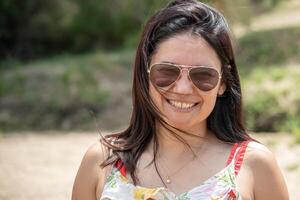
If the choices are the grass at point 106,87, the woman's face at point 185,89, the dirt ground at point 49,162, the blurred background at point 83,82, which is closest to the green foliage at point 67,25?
the blurred background at point 83,82

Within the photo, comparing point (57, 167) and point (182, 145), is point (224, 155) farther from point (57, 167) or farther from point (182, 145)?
point (57, 167)

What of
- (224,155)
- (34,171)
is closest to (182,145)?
(224,155)

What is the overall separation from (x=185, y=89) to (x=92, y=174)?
377mm

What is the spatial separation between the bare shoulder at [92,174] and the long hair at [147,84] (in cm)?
3

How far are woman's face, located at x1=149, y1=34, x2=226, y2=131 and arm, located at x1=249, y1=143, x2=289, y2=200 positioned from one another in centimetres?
18

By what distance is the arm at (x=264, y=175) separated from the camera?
1.97 m

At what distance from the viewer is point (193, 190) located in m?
1.91

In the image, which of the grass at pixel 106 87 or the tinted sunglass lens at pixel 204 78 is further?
the grass at pixel 106 87

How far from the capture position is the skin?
1947 millimetres

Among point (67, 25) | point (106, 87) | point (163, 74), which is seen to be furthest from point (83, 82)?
point (163, 74)

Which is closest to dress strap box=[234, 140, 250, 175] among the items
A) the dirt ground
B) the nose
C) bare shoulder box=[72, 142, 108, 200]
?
the nose

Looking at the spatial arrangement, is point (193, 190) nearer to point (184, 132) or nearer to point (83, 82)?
point (184, 132)

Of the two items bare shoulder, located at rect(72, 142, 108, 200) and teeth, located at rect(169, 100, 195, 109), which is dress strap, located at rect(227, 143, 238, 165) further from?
bare shoulder, located at rect(72, 142, 108, 200)

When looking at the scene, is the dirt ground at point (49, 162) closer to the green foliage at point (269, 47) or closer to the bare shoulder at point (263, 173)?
the green foliage at point (269, 47)
